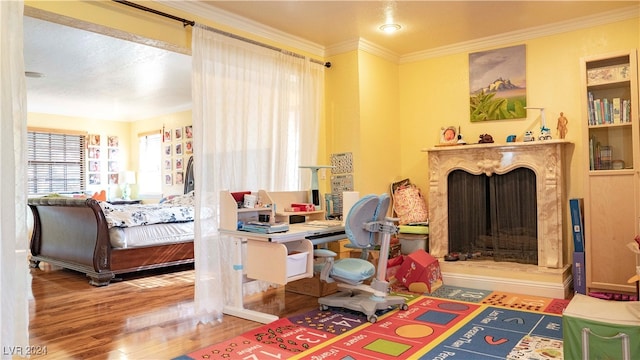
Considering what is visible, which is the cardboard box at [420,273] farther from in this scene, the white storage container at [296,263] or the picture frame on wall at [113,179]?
the picture frame on wall at [113,179]

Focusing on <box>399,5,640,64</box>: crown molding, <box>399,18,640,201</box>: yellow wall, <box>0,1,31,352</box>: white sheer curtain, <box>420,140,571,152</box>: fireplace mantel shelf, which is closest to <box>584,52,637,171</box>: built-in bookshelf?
<box>399,18,640,201</box>: yellow wall

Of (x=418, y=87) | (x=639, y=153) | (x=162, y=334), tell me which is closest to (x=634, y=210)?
(x=639, y=153)

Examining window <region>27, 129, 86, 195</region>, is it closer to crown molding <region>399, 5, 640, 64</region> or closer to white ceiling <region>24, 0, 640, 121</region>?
white ceiling <region>24, 0, 640, 121</region>

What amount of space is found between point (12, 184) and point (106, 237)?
2449 mm

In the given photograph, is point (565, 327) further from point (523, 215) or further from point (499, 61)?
point (499, 61)

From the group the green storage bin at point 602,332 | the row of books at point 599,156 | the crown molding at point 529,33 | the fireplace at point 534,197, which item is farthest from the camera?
the fireplace at point 534,197

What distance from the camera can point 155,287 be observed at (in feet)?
15.1

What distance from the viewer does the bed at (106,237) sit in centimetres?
479

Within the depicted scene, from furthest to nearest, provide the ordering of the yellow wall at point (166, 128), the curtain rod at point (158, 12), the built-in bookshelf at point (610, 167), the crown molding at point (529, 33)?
1. the yellow wall at point (166, 128)
2. the crown molding at point (529, 33)
3. the built-in bookshelf at point (610, 167)
4. the curtain rod at point (158, 12)

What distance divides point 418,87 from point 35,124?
7.30 m

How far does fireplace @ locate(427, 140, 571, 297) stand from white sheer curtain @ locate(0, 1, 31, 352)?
355 centimetres

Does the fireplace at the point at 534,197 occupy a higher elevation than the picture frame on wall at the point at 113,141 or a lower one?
lower

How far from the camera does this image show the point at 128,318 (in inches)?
138

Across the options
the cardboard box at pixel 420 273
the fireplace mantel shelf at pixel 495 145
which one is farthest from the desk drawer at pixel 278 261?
the fireplace mantel shelf at pixel 495 145
